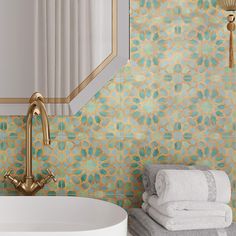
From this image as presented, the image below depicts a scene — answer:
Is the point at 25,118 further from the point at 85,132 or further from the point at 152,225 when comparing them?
the point at 152,225

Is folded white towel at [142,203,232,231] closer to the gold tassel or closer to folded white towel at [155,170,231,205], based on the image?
folded white towel at [155,170,231,205]

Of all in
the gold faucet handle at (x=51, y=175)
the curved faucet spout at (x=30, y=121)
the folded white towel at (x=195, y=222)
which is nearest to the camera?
the folded white towel at (x=195, y=222)

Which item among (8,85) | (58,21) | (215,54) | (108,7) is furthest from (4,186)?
(215,54)

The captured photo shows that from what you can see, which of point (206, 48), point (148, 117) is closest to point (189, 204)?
point (148, 117)

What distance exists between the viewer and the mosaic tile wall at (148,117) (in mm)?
1817

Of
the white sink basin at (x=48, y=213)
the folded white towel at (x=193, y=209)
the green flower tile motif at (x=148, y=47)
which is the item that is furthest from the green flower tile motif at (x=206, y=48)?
the white sink basin at (x=48, y=213)

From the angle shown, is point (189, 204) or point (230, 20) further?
point (230, 20)

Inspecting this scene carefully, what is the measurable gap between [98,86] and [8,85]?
33 cm

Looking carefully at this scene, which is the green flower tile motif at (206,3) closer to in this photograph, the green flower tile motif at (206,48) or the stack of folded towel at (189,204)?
the green flower tile motif at (206,48)

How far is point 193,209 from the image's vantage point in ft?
5.08

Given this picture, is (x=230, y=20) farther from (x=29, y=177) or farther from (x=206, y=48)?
(x=29, y=177)

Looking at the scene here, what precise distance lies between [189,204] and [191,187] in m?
0.06

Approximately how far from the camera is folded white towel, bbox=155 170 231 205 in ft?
5.11

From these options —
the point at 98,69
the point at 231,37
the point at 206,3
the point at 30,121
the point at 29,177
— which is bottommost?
the point at 29,177
